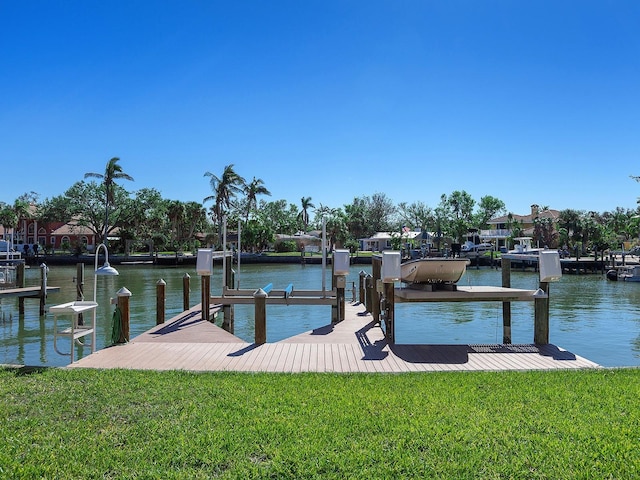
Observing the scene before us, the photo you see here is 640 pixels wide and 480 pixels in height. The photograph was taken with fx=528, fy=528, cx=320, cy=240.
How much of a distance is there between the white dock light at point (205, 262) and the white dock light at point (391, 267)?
16.0 ft

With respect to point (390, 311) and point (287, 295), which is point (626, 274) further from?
point (390, 311)

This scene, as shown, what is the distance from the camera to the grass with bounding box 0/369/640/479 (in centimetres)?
412

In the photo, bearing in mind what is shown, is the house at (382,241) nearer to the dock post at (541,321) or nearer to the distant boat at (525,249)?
the distant boat at (525,249)

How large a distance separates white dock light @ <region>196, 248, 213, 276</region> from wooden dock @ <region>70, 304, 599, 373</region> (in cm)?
233

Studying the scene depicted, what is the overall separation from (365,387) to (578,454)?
9.07ft

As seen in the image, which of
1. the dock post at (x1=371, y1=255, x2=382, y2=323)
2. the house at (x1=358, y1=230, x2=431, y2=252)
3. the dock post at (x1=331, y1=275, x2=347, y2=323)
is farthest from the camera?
the house at (x1=358, y1=230, x2=431, y2=252)

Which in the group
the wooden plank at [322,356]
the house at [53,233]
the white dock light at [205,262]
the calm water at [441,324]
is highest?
the house at [53,233]

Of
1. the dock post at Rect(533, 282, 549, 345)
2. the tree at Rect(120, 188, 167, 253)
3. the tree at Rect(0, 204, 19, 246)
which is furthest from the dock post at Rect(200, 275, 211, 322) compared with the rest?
the tree at Rect(0, 204, 19, 246)

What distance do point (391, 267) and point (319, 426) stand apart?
5.70 m

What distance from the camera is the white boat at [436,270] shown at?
10.8 meters

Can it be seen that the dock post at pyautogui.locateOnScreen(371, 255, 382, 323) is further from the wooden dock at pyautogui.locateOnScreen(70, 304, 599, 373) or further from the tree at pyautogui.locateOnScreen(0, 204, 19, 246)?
the tree at pyautogui.locateOnScreen(0, 204, 19, 246)

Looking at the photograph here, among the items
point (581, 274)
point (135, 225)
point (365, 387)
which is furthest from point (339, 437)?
point (135, 225)

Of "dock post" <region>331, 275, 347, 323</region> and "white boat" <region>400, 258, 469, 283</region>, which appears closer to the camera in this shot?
"white boat" <region>400, 258, 469, 283</region>

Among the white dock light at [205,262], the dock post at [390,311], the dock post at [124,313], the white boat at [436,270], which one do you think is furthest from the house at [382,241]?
the dock post at [124,313]
